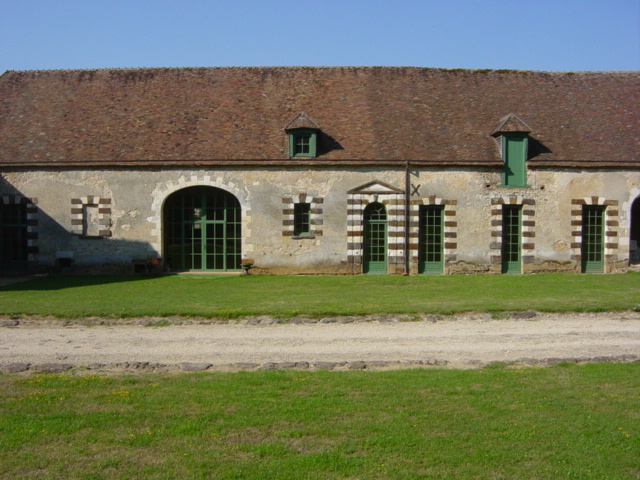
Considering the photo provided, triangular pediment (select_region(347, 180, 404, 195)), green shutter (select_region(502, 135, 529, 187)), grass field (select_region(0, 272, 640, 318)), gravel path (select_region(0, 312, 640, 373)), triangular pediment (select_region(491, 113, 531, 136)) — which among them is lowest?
gravel path (select_region(0, 312, 640, 373))

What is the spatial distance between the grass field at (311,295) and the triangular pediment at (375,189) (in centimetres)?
314

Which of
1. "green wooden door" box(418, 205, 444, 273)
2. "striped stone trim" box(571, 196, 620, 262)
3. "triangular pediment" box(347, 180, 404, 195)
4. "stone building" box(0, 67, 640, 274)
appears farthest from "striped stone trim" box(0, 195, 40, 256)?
"striped stone trim" box(571, 196, 620, 262)

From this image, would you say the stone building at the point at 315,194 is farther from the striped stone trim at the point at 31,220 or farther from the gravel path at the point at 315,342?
the gravel path at the point at 315,342

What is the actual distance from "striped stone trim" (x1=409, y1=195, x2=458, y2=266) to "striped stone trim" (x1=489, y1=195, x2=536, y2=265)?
1.40 m

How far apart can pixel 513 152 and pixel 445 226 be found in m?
3.65

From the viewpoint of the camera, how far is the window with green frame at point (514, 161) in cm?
2147

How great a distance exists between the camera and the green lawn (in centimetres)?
520

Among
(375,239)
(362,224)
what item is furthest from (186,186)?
(375,239)

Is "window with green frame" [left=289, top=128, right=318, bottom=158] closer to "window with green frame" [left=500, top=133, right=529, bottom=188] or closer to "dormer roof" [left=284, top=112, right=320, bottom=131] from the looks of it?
"dormer roof" [left=284, top=112, right=320, bottom=131]

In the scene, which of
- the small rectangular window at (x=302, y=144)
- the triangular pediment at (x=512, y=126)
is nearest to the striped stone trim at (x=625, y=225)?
the triangular pediment at (x=512, y=126)

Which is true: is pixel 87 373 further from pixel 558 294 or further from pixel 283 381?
pixel 558 294

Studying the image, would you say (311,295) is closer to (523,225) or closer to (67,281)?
(67,281)

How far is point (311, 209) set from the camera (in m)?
21.5

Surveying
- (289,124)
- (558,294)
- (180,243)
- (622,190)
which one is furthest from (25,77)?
(622,190)
